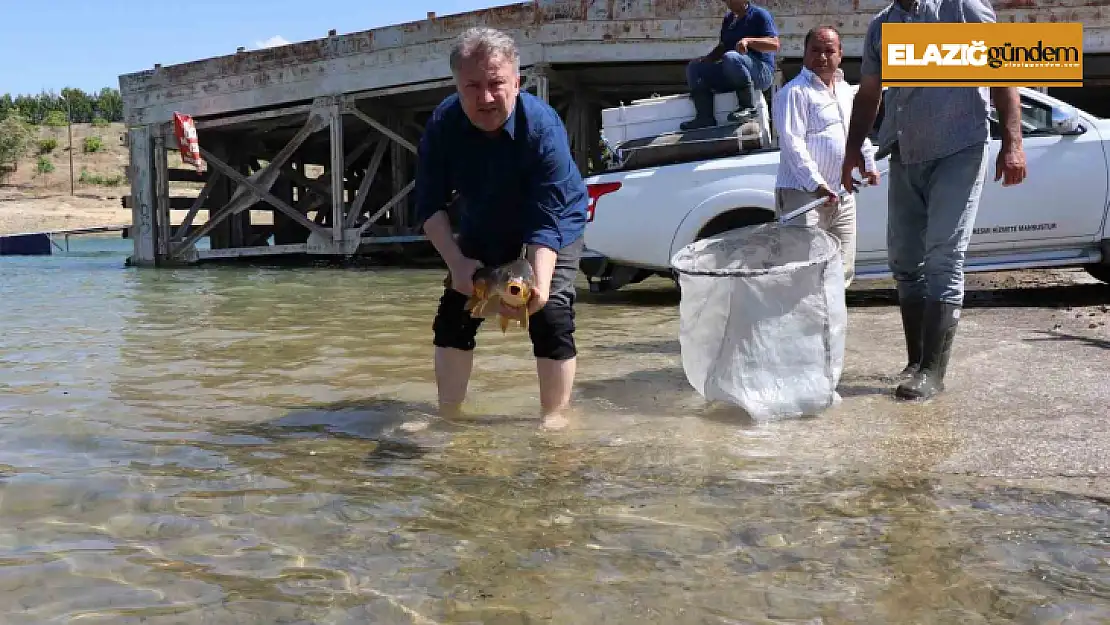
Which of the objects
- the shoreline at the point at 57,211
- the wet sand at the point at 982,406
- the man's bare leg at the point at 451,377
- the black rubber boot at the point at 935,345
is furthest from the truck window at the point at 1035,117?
the shoreline at the point at 57,211

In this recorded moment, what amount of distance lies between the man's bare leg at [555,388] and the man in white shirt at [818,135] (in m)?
1.62

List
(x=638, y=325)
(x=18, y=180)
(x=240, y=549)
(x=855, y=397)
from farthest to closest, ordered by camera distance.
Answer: (x=18, y=180) → (x=638, y=325) → (x=855, y=397) → (x=240, y=549)

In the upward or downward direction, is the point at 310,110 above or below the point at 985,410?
above

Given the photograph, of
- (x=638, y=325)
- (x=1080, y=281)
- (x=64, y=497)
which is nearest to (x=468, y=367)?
(x=64, y=497)

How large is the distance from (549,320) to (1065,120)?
4.91 meters

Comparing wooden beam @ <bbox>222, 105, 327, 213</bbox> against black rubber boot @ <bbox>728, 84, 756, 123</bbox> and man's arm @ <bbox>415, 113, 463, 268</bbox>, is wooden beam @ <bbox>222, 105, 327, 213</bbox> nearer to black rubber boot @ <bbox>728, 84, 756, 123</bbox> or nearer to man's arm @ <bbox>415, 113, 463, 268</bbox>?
black rubber boot @ <bbox>728, 84, 756, 123</bbox>

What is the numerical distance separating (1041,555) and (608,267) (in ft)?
18.9

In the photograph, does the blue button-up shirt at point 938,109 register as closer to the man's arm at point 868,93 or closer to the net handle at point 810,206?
the man's arm at point 868,93

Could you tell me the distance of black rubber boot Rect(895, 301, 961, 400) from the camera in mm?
4188

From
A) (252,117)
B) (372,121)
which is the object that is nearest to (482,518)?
(372,121)

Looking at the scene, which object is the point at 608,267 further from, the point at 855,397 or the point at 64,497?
the point at 64,497

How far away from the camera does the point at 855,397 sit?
14.0 feet

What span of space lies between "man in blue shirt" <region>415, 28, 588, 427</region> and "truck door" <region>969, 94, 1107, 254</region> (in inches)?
174

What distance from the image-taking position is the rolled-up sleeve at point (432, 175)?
3.56 metres
